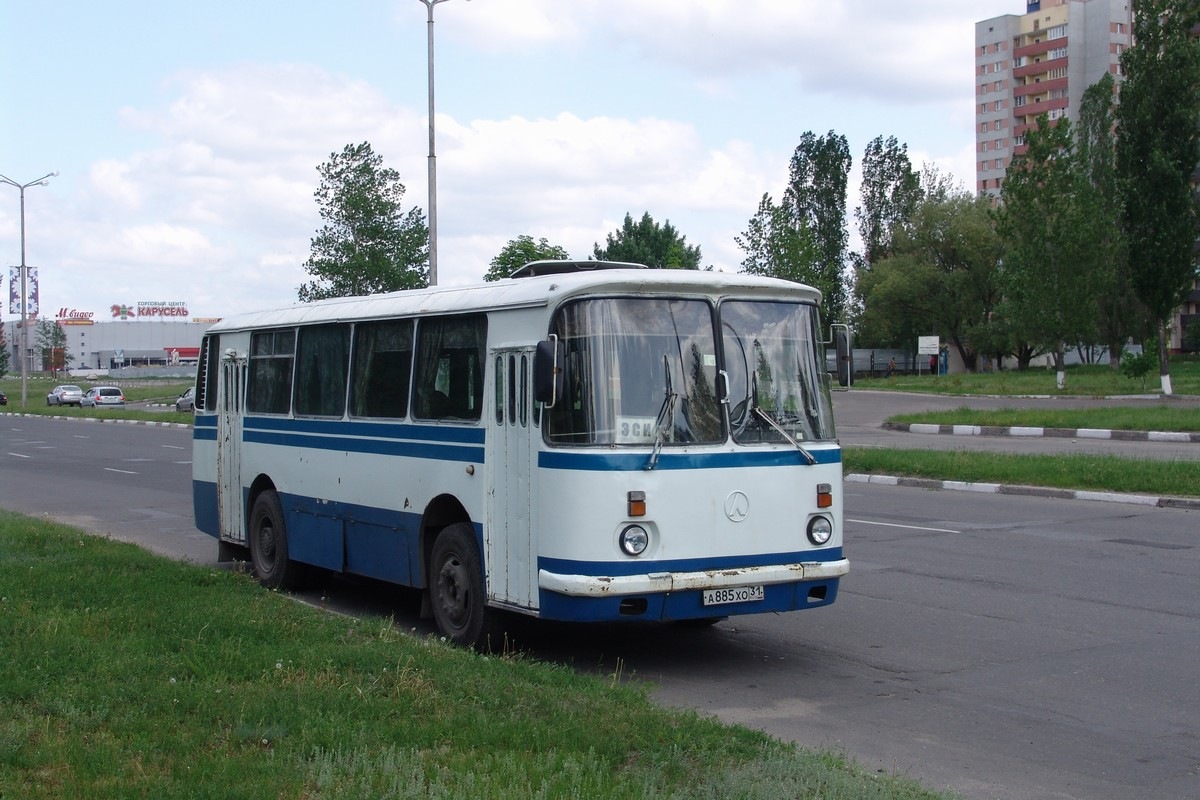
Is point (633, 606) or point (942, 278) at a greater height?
point (942, 278)

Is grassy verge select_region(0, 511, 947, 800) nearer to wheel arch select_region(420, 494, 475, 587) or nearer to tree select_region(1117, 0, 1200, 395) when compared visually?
wheel arch select_region(420, 494, 475, 587)

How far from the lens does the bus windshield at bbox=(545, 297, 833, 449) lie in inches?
304

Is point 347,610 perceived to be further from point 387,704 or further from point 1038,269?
point 1038,269

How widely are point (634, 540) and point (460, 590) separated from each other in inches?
63.1

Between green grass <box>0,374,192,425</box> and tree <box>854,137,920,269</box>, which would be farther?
tree <box>854,137,920,269</box>

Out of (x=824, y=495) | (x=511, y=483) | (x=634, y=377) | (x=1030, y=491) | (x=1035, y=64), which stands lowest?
(x=1030, y=491)

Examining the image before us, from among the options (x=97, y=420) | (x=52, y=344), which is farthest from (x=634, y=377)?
(x=52, y=344)

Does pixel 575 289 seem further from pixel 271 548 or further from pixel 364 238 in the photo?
pixel 364 238

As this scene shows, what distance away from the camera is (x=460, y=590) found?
8.66 metres

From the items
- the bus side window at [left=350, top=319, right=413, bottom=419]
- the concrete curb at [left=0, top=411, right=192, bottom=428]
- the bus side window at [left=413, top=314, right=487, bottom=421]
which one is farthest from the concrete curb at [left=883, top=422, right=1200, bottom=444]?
the concrete curb at [left=0, top=411, right=192, bottom=428]

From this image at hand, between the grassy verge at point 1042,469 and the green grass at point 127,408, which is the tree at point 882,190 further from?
the grassy verge at point 1042,469

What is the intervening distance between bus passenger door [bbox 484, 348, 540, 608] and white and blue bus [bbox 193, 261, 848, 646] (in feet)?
0.04

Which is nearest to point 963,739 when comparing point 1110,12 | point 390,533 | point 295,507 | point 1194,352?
point 390,533

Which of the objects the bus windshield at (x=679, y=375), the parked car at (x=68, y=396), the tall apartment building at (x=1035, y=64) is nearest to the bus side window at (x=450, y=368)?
the bus windshield at (x=679, y=375)
